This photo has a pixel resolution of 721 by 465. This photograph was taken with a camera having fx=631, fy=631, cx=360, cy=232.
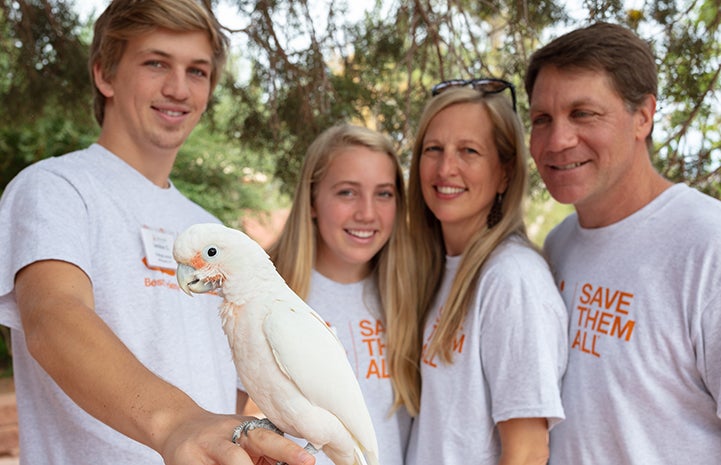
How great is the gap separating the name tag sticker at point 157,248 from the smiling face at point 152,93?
28 centimetres

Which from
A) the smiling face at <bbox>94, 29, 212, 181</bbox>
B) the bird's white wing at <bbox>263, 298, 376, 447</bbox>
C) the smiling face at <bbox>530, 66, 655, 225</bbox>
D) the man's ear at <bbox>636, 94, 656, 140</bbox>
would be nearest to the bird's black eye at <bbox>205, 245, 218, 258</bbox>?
the bird's white wing at <bbox>263, 298, 376, 447</bbox>

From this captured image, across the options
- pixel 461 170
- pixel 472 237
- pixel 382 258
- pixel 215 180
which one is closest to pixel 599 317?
pixel 472 237

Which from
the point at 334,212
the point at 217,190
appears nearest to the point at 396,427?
the point at 334,212

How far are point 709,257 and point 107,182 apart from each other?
174cm

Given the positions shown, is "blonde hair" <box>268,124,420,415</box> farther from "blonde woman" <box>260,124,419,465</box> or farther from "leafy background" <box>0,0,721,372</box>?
"leafy background" <box>0,0,721,372</box>

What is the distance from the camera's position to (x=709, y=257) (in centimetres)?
176

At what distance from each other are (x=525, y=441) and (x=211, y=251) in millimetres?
1215

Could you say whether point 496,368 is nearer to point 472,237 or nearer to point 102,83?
point 472,237

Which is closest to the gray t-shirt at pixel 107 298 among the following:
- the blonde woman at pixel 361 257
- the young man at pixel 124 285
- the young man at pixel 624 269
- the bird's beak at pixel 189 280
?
the young man at pixel 124 285

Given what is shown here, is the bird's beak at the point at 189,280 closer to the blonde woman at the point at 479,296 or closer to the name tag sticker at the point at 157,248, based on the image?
the name tag sticker at the point at 157,248

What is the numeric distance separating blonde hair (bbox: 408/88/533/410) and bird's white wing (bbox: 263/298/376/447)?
875 millimetres

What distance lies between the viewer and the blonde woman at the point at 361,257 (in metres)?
2.11

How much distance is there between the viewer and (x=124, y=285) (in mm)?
1765

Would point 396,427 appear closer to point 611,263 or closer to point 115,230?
point 611,263
